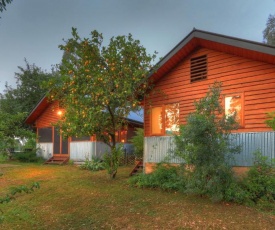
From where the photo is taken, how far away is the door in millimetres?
20109

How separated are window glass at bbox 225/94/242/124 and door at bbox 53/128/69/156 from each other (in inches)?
551

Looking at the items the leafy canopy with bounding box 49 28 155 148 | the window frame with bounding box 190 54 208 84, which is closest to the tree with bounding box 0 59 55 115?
the leafy canopy with bounding box 49 28 155 148

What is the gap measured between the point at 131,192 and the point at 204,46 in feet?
21.5

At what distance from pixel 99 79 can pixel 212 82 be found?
4521 millimetres

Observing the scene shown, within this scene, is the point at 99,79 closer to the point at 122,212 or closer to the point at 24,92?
the point at 122,212

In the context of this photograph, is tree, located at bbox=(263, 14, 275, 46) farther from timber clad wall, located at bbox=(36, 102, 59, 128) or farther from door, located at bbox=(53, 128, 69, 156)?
door, located at bbox=(53, 128, 69, 156)

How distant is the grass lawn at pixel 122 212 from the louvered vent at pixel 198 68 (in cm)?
490

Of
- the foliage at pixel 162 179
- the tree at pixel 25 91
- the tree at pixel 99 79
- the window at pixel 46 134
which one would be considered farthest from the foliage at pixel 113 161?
the tree at pixel 25 91

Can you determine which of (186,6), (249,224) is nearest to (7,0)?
(249,224)

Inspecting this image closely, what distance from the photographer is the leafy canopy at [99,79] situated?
33.1 ft

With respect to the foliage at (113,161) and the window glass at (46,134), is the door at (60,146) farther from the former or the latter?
the foliage at (113,161)

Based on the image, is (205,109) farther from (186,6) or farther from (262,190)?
(186,6)

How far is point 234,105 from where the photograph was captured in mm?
9461

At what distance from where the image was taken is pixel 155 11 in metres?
101
